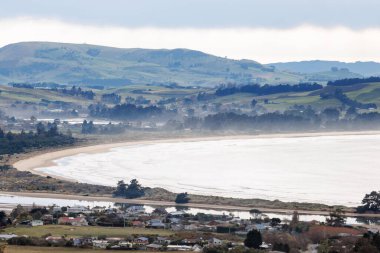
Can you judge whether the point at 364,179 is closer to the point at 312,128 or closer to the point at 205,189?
the point at 205,189

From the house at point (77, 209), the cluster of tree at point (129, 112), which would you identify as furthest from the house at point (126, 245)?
the cluster of tree at point (129, 112)

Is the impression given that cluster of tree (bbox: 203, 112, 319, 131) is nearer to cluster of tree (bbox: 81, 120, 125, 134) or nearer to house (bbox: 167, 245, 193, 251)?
cluster of tree (bbox: 81, 120, 125, 134)

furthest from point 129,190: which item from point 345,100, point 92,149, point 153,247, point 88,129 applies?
point 345,100

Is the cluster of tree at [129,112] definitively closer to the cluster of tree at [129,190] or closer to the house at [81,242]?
the cluster of tree at [129,190]

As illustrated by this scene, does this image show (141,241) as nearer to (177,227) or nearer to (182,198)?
(177,227)

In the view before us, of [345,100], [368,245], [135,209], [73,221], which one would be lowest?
[73,221]

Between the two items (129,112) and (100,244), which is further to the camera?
(129,112)

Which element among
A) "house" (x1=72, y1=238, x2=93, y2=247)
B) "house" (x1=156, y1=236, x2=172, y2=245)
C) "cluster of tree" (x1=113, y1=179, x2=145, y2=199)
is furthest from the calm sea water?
"house" (x1=72, y1=238, x2=93, y2=247)
